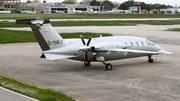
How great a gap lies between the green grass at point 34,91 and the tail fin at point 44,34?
15.1 ft

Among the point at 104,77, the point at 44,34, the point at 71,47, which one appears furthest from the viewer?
the point at 71,47

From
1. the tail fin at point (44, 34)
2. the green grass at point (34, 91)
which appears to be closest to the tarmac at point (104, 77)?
the green grass at point (34, 91)

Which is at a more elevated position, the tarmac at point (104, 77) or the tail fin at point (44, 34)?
the tail fin at point (44, 34)

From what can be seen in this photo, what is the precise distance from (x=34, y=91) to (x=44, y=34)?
7.13 metres

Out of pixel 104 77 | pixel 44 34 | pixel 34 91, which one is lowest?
pixel 104 77

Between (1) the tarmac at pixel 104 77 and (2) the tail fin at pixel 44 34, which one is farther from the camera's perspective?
(2) the tail fin at pixel 44 34

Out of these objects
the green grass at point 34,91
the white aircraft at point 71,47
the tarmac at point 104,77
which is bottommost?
the tarmac at point 104,77

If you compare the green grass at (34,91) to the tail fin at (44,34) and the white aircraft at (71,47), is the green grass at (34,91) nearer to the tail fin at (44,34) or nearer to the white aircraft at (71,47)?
the white aircraft at (71,47)

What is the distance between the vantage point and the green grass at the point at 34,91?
14.1 m

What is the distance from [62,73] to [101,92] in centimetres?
629

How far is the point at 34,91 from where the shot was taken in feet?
51.0

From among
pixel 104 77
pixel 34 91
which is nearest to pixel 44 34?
pixel 104 77

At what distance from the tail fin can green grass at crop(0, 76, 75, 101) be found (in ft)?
15.1

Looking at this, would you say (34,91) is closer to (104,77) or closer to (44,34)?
(104,77)
